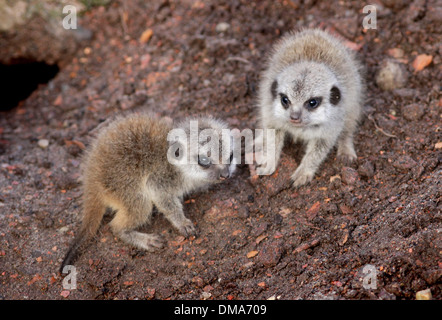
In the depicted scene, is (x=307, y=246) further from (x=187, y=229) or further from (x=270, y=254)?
(x=187, y=229)

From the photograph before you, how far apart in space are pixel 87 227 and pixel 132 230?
42 cm

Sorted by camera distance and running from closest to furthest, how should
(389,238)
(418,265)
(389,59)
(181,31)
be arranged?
(418,265)
(389,238)
(389,59)
(181,31)

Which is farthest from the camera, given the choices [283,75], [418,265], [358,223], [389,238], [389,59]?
[389,59]

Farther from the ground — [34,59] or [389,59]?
[389,59]

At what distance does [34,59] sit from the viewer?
246 inches

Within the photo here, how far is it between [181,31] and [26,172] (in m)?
2.59

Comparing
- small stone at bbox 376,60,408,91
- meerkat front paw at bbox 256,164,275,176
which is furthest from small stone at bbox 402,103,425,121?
meerkat front paw at bbox 256,164,275,176

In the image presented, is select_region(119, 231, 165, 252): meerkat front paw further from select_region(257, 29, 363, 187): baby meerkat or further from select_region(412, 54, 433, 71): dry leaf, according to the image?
select_region(412, 54, 433, 71): dry leaf

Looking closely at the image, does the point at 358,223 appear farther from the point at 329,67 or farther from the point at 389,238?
the point at 329,67

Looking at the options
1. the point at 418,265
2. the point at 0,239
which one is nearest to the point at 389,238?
the point at 418,265

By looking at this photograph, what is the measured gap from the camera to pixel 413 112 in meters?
4.84

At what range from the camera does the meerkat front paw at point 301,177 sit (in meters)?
4.60

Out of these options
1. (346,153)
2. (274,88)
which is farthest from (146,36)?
(346,153)

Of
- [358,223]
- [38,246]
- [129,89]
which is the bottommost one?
[38,246]
